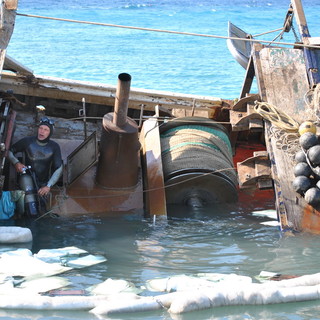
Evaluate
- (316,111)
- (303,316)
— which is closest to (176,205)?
(316,111)

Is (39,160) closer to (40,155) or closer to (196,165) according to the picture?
(40,155)

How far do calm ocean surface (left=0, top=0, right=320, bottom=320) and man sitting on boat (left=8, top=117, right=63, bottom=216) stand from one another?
572mm

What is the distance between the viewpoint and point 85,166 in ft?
34.0

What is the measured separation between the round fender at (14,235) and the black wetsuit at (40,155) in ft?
4.25

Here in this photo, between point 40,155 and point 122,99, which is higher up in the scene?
point 122,99

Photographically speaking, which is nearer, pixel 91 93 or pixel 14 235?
pixel 14 235

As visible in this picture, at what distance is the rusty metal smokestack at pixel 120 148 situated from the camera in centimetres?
987

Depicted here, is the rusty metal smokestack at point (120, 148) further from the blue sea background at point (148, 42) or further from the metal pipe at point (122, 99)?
the blue sea background at point (148, 42)

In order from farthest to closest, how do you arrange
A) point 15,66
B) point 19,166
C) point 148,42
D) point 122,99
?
point 148,42 < point 15,66 < point 19,166 < point 122,99

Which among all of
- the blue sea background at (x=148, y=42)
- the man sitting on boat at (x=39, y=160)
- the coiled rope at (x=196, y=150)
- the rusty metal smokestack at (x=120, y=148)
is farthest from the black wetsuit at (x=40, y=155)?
the blue sea background at (x=148, y=42)

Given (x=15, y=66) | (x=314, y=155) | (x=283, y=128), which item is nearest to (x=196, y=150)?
(x=283, y=128)

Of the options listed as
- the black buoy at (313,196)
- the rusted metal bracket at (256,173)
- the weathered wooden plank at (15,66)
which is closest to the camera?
the black buoy at (313,196)

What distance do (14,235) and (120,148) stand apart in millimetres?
2012

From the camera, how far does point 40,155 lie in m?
10.2
